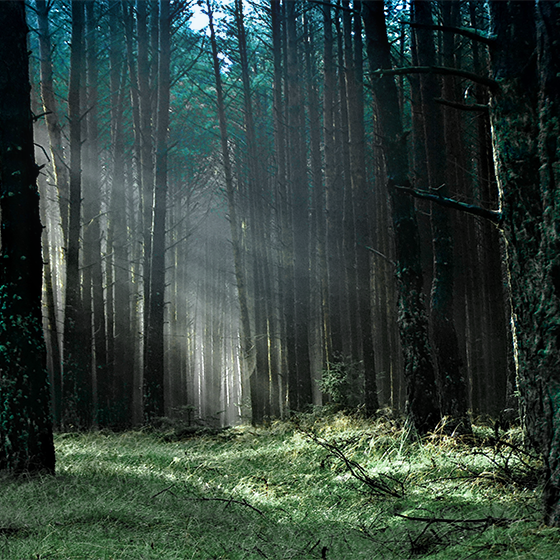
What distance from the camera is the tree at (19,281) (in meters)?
5.86

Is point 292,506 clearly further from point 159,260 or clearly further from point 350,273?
point 159,260

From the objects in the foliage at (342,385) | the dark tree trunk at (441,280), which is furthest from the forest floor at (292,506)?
the foliage at (342,385)

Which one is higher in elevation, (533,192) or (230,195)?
(230,195)

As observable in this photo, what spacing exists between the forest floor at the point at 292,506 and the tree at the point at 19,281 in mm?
480

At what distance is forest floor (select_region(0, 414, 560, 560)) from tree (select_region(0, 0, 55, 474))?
48cm

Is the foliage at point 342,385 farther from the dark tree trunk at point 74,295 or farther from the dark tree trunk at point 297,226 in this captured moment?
the dark tree trunk at point 74,295

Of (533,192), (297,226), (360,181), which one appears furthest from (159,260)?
(533,192)

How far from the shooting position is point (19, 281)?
612 cm

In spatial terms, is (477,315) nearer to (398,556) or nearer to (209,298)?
(398,556)

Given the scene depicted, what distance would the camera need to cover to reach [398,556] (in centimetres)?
317

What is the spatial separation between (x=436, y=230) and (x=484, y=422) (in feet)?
14.2

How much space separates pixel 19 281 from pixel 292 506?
375 cm

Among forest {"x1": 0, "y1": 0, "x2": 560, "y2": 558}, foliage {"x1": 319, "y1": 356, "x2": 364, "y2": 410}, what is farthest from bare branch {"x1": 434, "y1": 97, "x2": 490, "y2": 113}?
foliage {"x1": 319, "y1": 356, "x2": 364, "y2": 410}

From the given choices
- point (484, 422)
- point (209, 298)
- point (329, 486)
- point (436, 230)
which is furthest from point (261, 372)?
point (209, 298)
